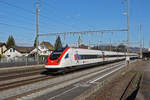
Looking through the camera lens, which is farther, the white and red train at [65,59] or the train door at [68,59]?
the train door at [68,59]

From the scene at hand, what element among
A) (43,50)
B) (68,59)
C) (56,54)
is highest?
(43,50)

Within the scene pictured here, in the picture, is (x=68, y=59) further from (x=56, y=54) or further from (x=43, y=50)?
(x=43, y=50)

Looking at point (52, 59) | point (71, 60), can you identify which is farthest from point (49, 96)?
point (71, 60)

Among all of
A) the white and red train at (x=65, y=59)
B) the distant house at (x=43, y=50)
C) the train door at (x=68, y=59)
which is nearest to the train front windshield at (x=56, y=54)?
the white and red train at (x=65, y=59)

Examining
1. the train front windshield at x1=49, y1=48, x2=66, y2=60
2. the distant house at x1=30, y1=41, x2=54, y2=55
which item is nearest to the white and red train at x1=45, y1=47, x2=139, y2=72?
the train front windshield at x1=49, y1=48, x2=66, y2=60

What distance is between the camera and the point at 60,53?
18812 mm

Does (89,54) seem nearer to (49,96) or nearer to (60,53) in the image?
(60,53)

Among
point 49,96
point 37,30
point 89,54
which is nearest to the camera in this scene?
point 49,96

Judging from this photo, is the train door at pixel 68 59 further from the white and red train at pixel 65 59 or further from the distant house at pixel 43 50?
the distant house at pixel 43 50

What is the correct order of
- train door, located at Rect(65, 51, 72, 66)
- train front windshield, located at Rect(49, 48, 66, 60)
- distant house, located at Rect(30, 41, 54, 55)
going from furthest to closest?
distant house, located at Rect(30, 41, 54, 55) < train door, located at Rect(65, 51, 72, 66) < train front windshield, located at Rect(49, 48, 66, 60)

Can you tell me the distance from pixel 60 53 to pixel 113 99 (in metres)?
10.2

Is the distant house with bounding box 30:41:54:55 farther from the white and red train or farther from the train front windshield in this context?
the train front windshield

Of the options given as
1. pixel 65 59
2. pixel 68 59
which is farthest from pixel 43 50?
pixel 65 59

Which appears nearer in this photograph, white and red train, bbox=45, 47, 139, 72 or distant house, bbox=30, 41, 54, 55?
white and red train, bbox=45, 47, 139, 72
